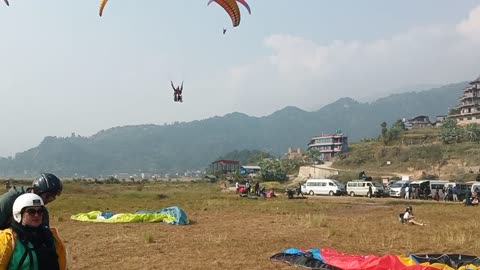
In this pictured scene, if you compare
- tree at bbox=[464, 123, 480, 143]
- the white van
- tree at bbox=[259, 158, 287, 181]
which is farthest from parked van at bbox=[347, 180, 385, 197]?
tree at bbox=[464, 123, 480, 143]

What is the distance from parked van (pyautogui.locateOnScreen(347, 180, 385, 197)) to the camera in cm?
4300

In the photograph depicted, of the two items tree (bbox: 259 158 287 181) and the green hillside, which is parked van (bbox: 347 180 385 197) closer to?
the green hillside

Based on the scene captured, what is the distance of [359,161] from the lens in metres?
92.8

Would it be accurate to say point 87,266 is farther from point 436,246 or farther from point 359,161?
point 359,161

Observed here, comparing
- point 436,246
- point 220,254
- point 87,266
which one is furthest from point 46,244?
point 436,246

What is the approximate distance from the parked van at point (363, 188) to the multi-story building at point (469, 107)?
8183 cm

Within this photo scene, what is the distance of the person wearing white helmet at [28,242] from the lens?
3982mm

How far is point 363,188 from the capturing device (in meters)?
43.9

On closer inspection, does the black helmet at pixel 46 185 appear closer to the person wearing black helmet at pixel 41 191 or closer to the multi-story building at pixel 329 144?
the person wearing black helmet at pixel 41 191

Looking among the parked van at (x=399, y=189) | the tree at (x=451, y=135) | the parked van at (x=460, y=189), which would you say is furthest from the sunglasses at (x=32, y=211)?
the tree at (x=451, y=135)

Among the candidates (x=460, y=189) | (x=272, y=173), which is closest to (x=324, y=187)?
(x=460, y=189)

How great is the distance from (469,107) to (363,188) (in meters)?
89.6

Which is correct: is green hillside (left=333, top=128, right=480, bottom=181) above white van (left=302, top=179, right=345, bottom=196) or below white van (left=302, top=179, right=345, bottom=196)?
above

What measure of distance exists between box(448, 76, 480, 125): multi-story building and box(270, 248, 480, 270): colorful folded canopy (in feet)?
377
